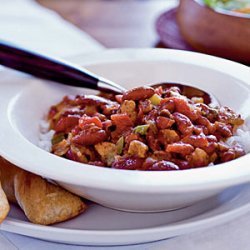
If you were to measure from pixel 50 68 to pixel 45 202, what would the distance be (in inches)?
20.5

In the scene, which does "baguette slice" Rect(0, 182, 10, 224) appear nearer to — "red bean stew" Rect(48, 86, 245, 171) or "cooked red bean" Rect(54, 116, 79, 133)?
"red bean stew" Rect(48, 86, 245, 171)

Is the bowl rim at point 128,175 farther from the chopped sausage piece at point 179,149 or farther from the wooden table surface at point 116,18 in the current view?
the wooden table surface at point 116,18

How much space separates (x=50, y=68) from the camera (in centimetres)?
154

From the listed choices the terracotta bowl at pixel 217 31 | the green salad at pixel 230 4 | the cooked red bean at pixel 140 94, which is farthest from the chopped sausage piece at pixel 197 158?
the green salad at pixel 230 4

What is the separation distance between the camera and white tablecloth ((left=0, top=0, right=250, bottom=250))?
3.69 feet

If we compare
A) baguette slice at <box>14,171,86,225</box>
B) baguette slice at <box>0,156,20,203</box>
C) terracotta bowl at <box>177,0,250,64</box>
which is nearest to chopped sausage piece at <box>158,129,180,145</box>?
baguette slice at <box>14,171,86,225</box>

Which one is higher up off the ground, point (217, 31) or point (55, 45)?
point (217, 31)

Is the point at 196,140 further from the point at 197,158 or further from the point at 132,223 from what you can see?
the point at 132,223

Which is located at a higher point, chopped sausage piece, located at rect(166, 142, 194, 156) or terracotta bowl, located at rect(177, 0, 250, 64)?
chopped sausage piece, located at rect(166, 142, 194, 156)

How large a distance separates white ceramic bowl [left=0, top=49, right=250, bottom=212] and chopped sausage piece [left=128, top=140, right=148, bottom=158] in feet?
0.36

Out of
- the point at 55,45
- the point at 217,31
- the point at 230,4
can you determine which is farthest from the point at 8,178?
the point at 230,4

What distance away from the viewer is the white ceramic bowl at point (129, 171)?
101cm

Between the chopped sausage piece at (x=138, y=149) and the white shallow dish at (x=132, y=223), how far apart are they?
0.13 metres

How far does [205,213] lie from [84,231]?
24 cm
